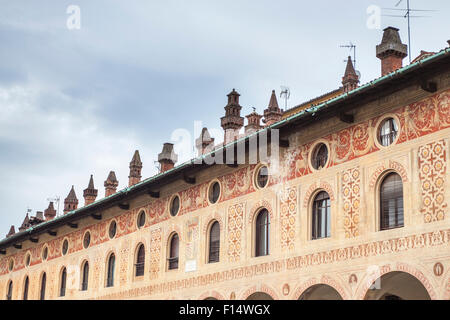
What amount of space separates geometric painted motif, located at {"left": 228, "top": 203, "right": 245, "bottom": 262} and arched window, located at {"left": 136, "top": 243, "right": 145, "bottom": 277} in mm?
5069

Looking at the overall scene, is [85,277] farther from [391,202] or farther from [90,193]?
[391,202]

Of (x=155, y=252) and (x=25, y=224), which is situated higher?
(x=25, y=224)

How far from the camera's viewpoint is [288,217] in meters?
19.0

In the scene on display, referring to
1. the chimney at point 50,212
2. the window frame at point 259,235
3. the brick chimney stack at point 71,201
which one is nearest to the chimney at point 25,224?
the chimney at point 50,212

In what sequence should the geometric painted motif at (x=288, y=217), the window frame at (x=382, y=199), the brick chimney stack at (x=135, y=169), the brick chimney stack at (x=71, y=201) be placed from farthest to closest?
the brick chimney stack at (x=71, y=201) < the brick chimney stack at (x=135, y=169) < the geometric painted motif at (x=288, y=217) < the window frame at (x=382, y=199)

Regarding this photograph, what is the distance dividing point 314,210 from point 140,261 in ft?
28.3

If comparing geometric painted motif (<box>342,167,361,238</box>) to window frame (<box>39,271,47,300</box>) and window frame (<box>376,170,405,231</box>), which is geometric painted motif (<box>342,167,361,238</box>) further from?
window frame (<box>39,271,47,300</box>)

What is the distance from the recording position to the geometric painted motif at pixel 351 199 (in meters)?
17.0

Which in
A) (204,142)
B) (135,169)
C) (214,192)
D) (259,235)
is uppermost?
(204,142)

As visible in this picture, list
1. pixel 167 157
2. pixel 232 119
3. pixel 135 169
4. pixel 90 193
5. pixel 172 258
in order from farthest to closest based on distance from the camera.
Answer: pixel 90 193, pixel 135 169, pixel 167 157, pixel 232 119, pixel 172 258

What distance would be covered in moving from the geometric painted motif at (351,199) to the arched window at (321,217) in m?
0.69

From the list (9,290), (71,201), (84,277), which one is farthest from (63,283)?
(71,201)

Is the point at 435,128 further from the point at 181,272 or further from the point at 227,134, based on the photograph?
the point at 227,134

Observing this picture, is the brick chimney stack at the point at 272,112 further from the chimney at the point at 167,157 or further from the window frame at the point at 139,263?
the window frame at the point at 139,263
